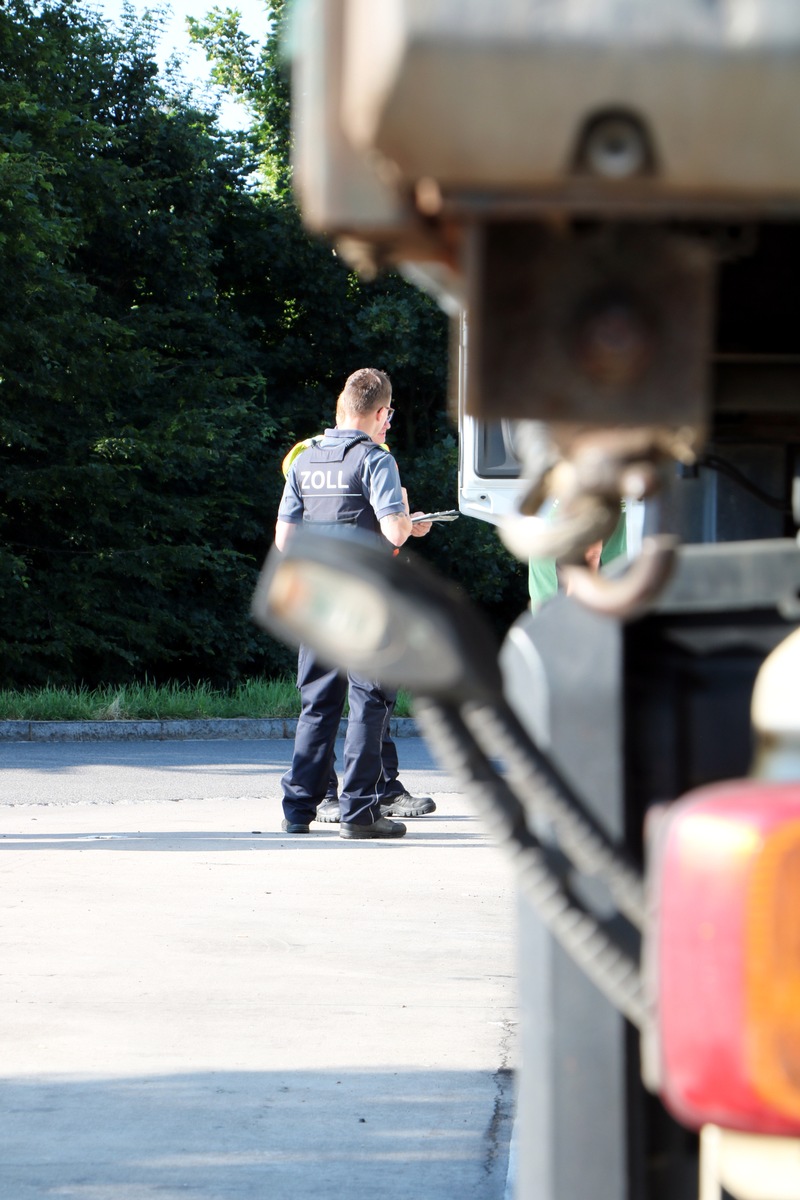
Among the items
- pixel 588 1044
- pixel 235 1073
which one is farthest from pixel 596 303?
pixel 235 1073

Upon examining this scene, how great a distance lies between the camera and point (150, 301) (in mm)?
22672

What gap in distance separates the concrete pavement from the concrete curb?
656 centimetres

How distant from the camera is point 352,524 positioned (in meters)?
6.44

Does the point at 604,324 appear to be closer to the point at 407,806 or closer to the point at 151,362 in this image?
the point at 407,806

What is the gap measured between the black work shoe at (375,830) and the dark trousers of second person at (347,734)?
0.9 inches

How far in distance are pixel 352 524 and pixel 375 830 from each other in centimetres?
119

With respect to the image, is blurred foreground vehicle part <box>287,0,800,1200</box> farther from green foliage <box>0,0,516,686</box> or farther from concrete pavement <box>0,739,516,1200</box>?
green foliage <box>0,0,516,686</box>

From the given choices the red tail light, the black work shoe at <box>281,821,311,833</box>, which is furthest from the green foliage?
the red tail light

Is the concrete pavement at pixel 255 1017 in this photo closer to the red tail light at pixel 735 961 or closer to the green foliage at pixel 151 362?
the red tail light at pixel 735 961

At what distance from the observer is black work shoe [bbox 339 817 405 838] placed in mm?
6516

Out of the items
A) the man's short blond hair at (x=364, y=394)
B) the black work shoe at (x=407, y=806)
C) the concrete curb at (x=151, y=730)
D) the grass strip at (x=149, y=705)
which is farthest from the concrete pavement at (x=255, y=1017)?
the grass strip at (x=149, y=705)

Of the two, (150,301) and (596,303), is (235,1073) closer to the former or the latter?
(596,303)

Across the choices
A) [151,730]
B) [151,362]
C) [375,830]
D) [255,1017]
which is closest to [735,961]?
[255,1017]

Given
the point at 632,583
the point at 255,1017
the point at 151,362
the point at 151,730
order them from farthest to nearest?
the point at 151,362, the point at 151,730, the point at 255,1017, the point at 632,583
